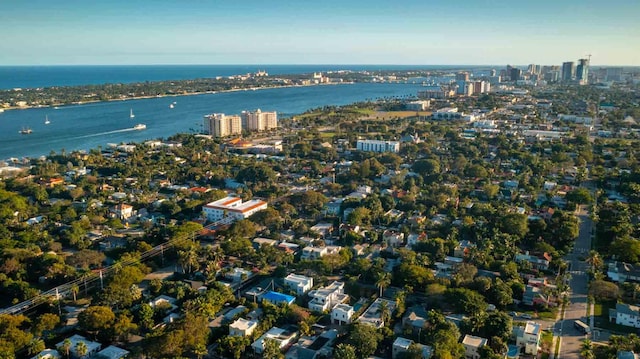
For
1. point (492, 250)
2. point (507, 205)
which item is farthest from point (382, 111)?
point (492, 250)

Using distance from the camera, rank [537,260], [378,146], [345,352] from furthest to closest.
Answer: [378,146] → [537,260] → [345,352]

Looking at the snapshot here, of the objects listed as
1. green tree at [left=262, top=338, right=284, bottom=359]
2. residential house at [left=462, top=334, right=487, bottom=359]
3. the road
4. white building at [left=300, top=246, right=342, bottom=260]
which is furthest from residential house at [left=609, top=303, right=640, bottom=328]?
green tree at [left=262, top=338, right=284, bottom=359]

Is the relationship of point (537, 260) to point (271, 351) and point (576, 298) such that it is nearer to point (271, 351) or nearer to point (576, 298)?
point (576, 298)

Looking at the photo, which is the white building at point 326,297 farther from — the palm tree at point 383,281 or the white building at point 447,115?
the white building at point 447,115

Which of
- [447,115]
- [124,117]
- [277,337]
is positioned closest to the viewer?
[277,337]

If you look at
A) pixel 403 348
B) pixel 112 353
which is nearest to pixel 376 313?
pixel 403 348

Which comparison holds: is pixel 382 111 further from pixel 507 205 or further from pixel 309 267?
pixel 309 267

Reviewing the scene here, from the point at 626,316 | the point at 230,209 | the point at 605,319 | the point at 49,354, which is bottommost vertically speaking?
the point at 605,319
